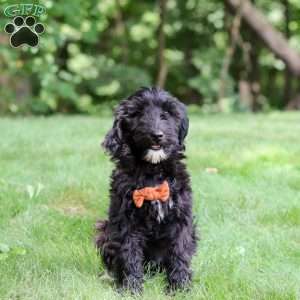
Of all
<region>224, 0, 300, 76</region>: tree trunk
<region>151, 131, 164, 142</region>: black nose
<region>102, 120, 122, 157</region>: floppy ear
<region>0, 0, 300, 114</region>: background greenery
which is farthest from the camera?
<region>0, 0, 300, 114</region>: background greenery

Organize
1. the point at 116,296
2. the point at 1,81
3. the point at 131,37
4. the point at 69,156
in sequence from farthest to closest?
the point at 131,37
the point at 1,81
the point at 69,156
the point at 116,296

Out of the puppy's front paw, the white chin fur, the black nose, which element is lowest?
the puppy's front paw

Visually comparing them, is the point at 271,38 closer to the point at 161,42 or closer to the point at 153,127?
the point at 161,42

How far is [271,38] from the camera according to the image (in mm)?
18594

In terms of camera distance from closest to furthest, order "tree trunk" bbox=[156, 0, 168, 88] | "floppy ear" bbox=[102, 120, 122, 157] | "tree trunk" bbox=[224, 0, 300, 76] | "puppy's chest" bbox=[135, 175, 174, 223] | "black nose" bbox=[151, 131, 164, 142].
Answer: "black nose" bbox=[151, 131, 164, 142]
"puppy's chest" bbox=[135, 175, 174, 223]
"floppy ear" bbox=[102, 120, 122, 157]
"tree trunk" bbox=[224, 0, 300, 76]
"tree trunk" bbox=[156, 0, 168, 88]

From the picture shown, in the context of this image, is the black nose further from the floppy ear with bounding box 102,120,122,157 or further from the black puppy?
the floppy ear with bounding box 102,120,122,157

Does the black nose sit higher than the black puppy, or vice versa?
the black nose

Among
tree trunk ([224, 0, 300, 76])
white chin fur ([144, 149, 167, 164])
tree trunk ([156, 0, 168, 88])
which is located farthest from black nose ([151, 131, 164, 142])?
tree trunk ([156, 0, 168, 88])

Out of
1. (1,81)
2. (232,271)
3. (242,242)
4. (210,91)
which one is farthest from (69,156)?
(210,91)

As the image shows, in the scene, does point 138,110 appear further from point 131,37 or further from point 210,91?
point 131,37

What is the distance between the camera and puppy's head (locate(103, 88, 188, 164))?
3996mm

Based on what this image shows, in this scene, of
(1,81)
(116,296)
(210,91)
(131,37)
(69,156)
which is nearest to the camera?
(116,296)

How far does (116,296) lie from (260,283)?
92 cm

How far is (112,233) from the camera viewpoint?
4.20 m
